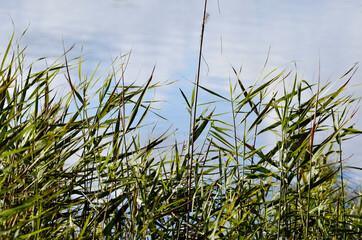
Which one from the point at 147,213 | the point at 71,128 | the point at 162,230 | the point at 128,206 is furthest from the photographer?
the point at 71,128

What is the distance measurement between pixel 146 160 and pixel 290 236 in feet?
2.43

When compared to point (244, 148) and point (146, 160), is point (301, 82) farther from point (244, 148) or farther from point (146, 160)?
point (146, 160)

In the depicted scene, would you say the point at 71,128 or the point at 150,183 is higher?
the point at 71,128

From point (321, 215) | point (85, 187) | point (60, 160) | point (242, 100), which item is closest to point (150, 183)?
point (85, 187)

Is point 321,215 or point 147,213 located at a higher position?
point 147,213

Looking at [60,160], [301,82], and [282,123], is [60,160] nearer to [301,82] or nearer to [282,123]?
[282,123]

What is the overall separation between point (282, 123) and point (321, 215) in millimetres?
538

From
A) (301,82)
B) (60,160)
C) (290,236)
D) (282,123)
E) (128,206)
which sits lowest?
(290,236)

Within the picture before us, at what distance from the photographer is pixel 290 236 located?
6.68 ft

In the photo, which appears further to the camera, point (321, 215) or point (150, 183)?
point (321, 215)

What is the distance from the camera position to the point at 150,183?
1.76m

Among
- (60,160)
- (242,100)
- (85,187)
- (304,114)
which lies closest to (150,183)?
(85,187)

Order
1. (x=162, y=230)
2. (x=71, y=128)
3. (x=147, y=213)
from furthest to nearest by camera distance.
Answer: (x=71, y=128)
(x=162, y=230)
(x=147, y=213)

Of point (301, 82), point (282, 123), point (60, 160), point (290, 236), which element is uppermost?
point (301, 82)
